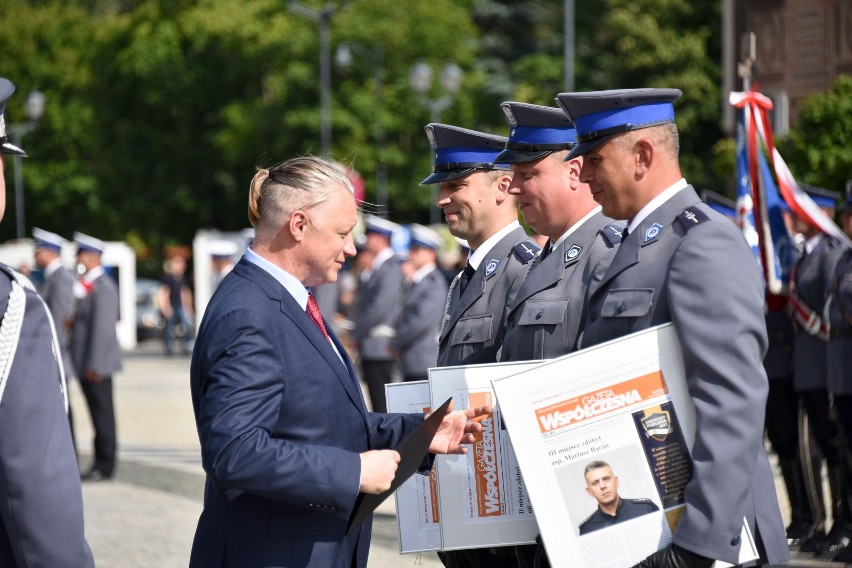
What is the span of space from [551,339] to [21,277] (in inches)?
71.2

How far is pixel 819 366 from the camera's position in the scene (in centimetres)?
851

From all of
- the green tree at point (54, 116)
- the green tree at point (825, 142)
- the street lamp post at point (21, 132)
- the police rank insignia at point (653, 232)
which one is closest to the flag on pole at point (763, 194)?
the green tree at point (825, 142)

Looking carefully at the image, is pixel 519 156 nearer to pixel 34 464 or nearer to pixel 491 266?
pixel 491 266

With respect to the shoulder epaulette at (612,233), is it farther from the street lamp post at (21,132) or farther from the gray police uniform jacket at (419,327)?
the street lamp post at (21,132)

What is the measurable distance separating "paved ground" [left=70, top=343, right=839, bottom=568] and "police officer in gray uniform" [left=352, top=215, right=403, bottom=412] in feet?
6.07

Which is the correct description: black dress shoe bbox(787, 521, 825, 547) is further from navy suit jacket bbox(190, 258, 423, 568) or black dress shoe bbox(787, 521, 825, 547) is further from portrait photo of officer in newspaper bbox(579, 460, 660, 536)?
portrait photo of officer in newspaper bbox(579, 460, 660, 536)

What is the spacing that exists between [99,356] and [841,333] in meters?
6.75

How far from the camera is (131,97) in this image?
47938 mm

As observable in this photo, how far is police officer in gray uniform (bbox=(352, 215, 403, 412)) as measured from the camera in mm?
12734

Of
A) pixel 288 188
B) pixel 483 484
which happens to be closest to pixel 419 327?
pixel 483 484

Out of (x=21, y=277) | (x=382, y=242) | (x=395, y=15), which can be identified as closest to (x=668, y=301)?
(x=21, y=277)

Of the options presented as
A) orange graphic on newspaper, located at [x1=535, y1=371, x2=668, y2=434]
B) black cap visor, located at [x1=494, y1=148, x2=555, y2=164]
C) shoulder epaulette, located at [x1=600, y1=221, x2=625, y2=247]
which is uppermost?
black cap visor, located at [x1=494, y1=148, x2=555, y2=164]

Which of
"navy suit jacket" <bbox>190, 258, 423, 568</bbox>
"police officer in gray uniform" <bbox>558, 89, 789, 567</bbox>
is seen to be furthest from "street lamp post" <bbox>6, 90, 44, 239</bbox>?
"police officer in gray uniform" <bbox>558, 89, 789, 567</bbox>

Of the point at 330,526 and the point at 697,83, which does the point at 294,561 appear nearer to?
the point at 330,526
